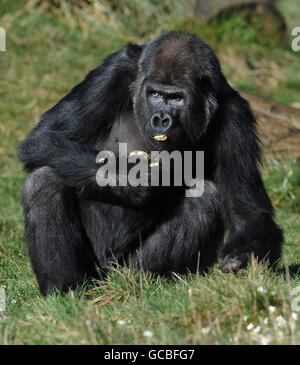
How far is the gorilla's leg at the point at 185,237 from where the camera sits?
5281 mm

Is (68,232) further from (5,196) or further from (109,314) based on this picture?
(5,196)

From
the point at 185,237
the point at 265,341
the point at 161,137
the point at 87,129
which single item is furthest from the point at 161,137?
the point at 265,341

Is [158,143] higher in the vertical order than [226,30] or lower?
lower

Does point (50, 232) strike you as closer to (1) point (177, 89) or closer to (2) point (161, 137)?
(2) point (161, 137)

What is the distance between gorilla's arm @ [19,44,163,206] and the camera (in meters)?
5.10

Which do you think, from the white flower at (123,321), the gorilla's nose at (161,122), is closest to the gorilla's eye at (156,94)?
the gorilla's nose at (161,122)

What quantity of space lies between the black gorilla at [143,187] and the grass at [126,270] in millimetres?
403

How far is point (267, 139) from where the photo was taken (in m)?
9.36

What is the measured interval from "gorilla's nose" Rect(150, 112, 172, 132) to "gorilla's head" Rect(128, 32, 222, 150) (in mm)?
11

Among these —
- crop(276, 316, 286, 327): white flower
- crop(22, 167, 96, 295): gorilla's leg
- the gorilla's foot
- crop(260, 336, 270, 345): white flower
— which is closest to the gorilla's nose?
crop(22, 167, 96, 295): gorilla's leg

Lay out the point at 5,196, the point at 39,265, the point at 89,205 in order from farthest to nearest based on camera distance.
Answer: the point at 5,196 → the point at 89,205 → the point at 39,265

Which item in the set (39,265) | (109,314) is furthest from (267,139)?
(109,314)

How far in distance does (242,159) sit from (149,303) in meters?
1.77

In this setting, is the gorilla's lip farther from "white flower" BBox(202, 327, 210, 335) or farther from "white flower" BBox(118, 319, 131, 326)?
"white flower" BBox(202, 327, 210, 335)
